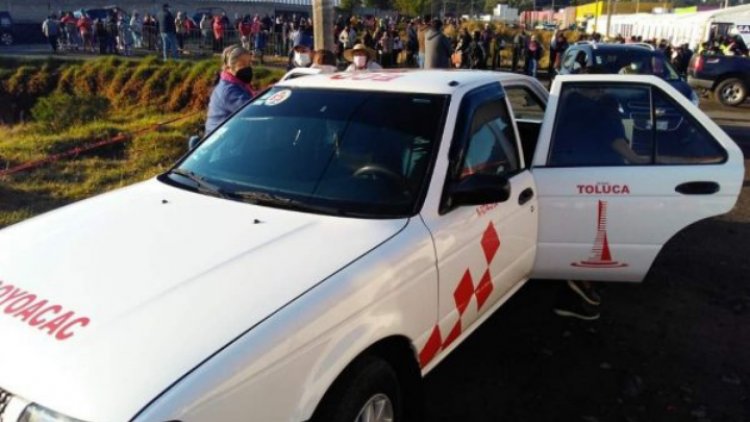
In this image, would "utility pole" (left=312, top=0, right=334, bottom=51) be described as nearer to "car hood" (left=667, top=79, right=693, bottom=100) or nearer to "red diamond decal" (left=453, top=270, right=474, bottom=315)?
A: "red diamond decal" (left=453, top=270, right=474, bottom=315)

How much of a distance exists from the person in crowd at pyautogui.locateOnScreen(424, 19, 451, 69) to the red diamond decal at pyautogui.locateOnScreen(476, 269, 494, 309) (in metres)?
8.51

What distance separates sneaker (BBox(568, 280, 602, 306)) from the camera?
4426 mm

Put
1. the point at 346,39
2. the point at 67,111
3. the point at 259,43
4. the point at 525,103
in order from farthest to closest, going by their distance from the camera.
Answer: the point at 259,43 < the point at 346,39 < the point at 67,111 < the point at 525,103

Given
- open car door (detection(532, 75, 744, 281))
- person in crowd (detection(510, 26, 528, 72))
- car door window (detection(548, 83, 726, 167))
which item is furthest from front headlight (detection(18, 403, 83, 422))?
person in crowd (detection(510, 26, 528, 72))

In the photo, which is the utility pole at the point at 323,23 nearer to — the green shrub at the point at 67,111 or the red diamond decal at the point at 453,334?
the red diamond decal at the point at 453,334

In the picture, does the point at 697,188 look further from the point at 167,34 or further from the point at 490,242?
the point at 167,34

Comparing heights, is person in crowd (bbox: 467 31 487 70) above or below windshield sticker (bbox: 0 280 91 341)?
below

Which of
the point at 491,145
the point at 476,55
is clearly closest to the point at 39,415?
the point at 491,145

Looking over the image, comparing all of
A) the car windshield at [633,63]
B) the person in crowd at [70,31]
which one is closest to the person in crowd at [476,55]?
the car windshield at [633,63]

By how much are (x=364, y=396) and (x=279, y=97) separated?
1.89m

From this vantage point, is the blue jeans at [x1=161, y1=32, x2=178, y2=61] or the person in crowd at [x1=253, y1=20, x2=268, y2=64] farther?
the person in crowd at [x1=253, y1=20, x2=268, y2=64]

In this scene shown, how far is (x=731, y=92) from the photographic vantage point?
663 inches

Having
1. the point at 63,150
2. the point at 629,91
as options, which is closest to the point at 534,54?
the point at 63,150

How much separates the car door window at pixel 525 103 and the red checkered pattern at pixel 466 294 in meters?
1.20
